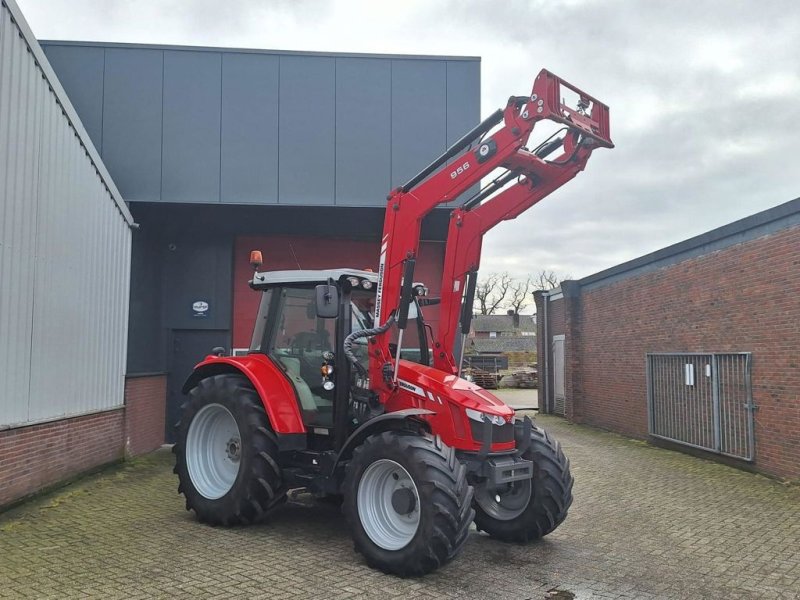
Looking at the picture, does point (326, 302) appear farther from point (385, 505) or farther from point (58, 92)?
point (58, 92)

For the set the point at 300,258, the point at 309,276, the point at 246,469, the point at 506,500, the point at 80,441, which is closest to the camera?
the point at 506,500

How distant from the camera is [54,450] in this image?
25.0ft

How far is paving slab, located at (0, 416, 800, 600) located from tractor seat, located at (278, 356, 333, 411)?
1156 millimetres

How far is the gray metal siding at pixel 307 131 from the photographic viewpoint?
1134cm

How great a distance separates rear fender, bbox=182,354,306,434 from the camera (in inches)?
237

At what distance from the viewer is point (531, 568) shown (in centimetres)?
519

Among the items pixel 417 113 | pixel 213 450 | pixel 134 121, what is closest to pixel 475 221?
pixel 213 450

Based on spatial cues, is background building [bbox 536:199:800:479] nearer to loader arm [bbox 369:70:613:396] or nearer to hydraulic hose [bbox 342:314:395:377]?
loader arm [bbox 369:70:613:396]

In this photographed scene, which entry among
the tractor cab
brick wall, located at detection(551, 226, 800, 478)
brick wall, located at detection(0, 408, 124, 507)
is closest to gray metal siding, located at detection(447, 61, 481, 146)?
brick wall, located at detection(551, 226, 800, 478)

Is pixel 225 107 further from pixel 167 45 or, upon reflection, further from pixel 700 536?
pixel 700 536

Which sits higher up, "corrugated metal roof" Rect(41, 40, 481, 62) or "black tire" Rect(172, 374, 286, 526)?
"corrugated metal roof" Rect(41, 40, 481, 62)

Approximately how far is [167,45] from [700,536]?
10541mm

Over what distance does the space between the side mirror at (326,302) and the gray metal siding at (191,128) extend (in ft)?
20.8

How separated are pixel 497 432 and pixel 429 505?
3.11ft
